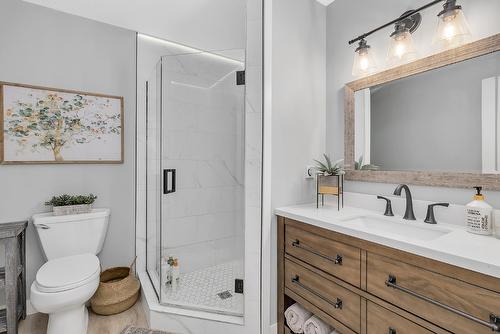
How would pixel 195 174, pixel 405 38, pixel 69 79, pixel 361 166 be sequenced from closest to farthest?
pixel 405 38
pixel 361 166
pixel 69 79
pixel 195 174

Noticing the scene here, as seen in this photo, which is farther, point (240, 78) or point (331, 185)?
point (240, 78)

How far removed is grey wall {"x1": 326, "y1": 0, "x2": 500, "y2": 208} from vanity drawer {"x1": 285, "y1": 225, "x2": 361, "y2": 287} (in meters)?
0.60

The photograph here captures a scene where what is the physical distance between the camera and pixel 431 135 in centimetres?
138

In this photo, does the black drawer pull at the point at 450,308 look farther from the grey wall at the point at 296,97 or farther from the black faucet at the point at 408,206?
the grey wall at the point at 296,97

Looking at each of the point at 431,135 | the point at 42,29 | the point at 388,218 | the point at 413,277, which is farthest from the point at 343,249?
the point at 42,29

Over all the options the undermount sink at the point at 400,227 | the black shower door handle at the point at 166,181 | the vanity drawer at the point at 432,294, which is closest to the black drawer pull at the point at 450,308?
the vanity drawer at the point at 432,294

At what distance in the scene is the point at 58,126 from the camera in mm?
2020

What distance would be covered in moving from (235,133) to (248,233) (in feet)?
3.07

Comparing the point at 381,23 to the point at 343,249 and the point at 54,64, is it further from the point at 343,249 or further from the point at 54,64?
the point at 54,64

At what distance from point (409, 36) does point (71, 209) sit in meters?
2.64

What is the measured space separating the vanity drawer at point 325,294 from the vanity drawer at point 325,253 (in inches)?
2.6

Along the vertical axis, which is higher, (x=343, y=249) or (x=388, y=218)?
(x=388, y=218)

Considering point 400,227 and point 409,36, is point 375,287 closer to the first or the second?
point 400,227

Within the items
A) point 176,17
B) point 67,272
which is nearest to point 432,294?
point 67,272
